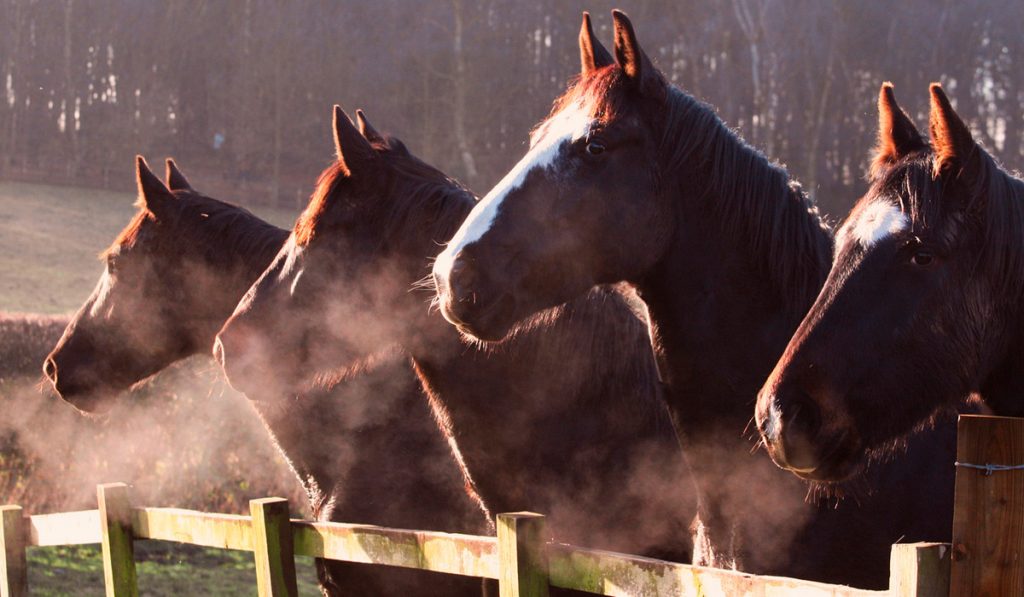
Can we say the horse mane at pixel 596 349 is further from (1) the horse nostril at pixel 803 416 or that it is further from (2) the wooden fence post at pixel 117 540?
(2) the wooden fence post at pixel 117 540

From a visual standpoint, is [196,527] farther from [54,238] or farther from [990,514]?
[54,238]

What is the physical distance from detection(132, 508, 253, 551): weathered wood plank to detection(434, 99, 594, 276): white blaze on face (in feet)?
4.80

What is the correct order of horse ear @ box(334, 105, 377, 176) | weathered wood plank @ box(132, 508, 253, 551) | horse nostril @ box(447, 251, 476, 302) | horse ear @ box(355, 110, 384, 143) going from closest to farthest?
horse nostril @ box(447, 251, 476, 302) < weathered wood plank @ box(132, 508, 253, 551) < horse ear @ box(334, 105, 377, 176) < horse ear @ box(355, 110, 384, 143)

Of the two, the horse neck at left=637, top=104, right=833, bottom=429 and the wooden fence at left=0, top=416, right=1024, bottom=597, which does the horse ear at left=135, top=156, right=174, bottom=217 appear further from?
the horse neck at left=637, top=104, right=833, bottom=429

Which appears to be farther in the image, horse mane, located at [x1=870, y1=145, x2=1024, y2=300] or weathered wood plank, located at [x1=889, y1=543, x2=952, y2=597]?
horse mane, located at [x1=870, y1=145, x2=1024, y2=300]

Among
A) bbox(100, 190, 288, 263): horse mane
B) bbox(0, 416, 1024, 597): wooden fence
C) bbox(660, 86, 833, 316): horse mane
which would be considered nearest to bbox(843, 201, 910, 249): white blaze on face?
bbox(0, 416, 1024, 597): wooden fence

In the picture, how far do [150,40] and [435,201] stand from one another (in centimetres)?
2640

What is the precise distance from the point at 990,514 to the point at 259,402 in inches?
141

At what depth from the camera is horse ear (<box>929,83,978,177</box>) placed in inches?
104

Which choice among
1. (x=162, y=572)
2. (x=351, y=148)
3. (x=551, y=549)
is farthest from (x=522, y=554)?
(x=162, y=572)

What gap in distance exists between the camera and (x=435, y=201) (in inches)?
179

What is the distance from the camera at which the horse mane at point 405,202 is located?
177 inches

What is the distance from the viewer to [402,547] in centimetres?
365

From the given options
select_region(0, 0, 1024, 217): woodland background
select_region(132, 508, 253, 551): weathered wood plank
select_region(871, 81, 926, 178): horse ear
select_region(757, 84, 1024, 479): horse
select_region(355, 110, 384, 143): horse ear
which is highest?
select_region(0, 0, 1024, 217): woodland background
